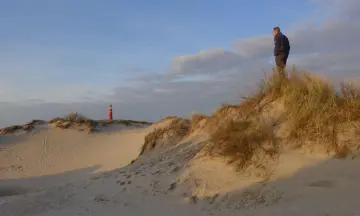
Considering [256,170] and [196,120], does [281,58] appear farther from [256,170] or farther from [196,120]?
[256,170]

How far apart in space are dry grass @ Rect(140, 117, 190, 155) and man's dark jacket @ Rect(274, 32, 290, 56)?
14.3ft

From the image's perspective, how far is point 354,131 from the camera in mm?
8203

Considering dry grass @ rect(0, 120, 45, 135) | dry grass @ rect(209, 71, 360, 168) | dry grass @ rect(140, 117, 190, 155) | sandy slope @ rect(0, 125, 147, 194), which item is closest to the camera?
dry grass @ rect(209, 71, 360, 168)

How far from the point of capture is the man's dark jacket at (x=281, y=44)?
11.7 meters

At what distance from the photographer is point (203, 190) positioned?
8727 mm

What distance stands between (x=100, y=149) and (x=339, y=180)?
585 inches

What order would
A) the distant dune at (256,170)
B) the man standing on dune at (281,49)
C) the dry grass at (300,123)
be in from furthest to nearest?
the man standing on dune at (281,49) < the dry grass at (300,123) < the distant dune at (256,170)

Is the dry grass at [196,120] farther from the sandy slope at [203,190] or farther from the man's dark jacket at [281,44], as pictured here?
the man's dark jacket at [281,44]

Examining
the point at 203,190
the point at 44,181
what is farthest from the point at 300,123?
the point at 44,181

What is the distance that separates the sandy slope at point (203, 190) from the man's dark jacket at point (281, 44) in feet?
9.93

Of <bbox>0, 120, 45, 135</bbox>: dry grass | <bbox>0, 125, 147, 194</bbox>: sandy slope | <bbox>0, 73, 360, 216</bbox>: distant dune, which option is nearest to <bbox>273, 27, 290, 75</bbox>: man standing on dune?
<bbox>0, 73, 360, 216</bbox>: distant dune

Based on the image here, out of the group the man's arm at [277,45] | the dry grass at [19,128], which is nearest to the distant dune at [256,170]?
the man's arm at [277,45]

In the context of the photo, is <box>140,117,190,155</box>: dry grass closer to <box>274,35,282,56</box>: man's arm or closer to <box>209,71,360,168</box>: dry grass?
<box>274,35,282,56</box>: man's arm

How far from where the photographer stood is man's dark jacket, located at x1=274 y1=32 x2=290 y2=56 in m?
11.7
